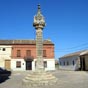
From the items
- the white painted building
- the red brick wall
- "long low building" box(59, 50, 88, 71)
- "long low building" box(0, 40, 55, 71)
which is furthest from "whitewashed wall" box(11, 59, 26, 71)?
"long low building" box(59, 50, 88, 71)

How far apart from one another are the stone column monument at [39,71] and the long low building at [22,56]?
2780 cm

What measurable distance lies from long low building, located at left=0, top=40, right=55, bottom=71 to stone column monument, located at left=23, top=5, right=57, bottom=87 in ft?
91.2

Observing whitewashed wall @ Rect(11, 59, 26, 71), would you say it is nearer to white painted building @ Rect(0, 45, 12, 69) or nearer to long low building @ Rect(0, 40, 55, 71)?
long low building @ Rect(0, 40, 55, 71)

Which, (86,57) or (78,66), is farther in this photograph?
(78,66)

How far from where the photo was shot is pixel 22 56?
49.5 metres

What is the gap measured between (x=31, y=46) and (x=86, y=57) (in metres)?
12.4

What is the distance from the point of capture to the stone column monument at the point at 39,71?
19.4 metres

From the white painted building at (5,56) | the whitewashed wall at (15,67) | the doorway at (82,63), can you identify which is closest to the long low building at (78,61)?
the doorway at (82,63)

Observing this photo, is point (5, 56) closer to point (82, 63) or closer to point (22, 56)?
point (22, 56)

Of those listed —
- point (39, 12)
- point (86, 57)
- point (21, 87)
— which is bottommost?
point (21, 87)

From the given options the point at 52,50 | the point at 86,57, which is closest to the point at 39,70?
the point at 86,57

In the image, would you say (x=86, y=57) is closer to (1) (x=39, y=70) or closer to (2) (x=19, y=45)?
(2) (x=19, y=45)

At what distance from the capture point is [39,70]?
68.2 feet

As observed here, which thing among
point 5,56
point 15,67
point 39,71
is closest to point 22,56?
point 15,67
